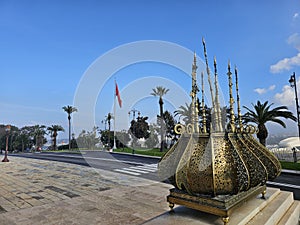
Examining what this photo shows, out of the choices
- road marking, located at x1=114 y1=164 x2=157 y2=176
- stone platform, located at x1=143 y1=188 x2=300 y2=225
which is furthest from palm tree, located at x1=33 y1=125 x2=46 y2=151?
stone platform, located at x1=143 y1=188 x2=300 y2=225

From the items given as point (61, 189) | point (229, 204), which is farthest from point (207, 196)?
point (61, 189)

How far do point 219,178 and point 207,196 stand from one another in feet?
1.11

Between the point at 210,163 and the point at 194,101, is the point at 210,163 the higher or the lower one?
the lower one

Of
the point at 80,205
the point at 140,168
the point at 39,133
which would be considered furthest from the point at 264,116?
the point at 39,133

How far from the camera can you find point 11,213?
3.79 meters

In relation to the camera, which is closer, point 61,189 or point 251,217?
point 251,217

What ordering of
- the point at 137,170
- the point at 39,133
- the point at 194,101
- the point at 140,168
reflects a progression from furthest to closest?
the point at 39,133 → the point at 140,168 → the point at 137,170 → the point at 194,101

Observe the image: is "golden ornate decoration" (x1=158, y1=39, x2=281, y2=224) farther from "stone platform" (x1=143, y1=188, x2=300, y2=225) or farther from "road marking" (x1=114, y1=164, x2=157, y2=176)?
"road marking" (x1=114, y1=164, x2=157, y2=176)

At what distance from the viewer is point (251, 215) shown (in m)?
2.42

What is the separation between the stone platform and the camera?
2312 mm

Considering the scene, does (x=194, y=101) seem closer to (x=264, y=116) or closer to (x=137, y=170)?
(x=137, y=170)

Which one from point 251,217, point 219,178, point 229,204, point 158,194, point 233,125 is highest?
point 233,125

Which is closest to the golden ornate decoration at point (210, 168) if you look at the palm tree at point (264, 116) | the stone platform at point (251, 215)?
the stone platform at point (251, 215)

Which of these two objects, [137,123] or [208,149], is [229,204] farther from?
[137,123]
